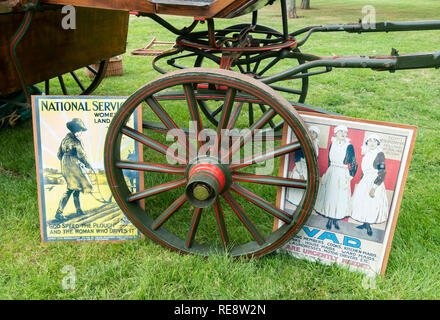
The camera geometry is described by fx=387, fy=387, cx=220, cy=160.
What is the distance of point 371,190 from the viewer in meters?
1.76

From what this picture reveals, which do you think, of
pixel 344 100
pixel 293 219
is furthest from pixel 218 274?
pixel 344 100

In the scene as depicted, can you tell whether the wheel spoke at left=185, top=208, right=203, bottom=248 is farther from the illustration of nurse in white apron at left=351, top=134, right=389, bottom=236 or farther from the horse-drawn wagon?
the illustration of nurse in white apron at left=351, top=134, right=389, bottom=236

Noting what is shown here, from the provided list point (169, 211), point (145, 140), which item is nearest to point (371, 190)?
point (169, 211)

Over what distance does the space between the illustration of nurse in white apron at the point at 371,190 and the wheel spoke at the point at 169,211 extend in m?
0.81

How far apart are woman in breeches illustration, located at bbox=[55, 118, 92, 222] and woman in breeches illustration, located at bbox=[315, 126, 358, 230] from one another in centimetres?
120

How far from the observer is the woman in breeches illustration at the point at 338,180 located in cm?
177

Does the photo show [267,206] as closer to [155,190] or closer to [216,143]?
[216,143]

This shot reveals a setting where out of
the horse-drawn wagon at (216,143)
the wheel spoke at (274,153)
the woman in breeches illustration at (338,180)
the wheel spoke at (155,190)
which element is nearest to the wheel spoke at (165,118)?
the horse-drawn wagon at (216,143)

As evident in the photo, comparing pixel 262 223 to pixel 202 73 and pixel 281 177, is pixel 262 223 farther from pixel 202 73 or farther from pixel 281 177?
pixel 202 73

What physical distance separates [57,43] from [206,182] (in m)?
1.64

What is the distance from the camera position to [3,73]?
2.16 meters

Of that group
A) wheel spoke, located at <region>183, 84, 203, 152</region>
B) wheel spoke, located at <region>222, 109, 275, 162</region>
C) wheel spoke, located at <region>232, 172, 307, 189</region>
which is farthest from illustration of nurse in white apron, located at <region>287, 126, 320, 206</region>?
wheel spoke, located at <region>183, 84, 203, 152</region>

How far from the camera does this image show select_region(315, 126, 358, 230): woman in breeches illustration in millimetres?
1770
